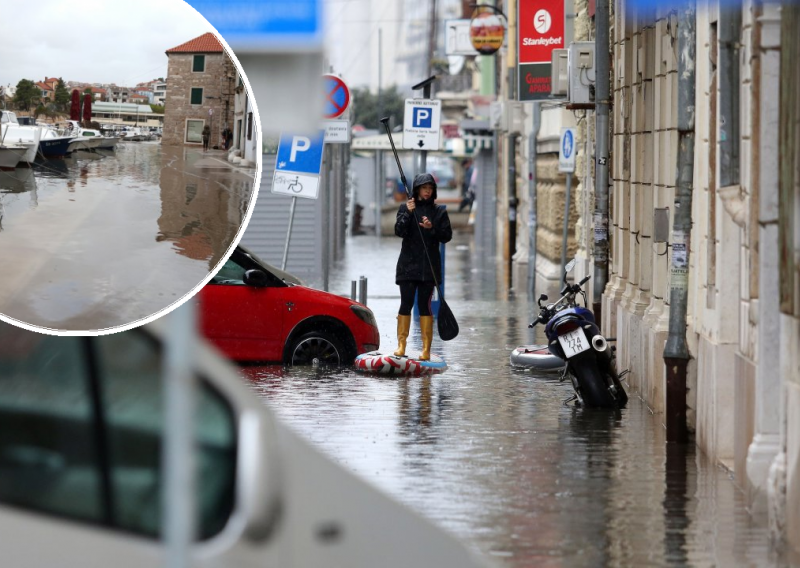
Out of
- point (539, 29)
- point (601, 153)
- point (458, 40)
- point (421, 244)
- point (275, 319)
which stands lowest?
point (275, 319)

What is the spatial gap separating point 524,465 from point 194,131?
15.8ft

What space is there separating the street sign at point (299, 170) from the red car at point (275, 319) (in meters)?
5.26

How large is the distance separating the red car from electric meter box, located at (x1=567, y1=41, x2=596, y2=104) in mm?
4787

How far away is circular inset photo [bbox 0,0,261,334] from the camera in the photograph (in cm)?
489

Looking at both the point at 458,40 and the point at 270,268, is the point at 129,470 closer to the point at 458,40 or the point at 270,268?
the point at 270,268

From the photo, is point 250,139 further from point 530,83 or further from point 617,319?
point 530,83

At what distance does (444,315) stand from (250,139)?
1088 centimetres

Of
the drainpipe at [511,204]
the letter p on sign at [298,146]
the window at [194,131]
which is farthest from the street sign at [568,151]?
the window at [194,131]

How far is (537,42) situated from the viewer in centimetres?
2702

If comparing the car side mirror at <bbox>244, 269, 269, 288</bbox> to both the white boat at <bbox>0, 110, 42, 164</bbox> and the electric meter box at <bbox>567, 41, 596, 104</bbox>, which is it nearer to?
the electric meter box at <bbox>567, 41, 596, 104</bbox>

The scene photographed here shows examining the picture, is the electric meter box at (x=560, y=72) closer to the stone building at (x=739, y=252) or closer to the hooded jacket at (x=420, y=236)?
the hooded jacket at (x=420, y=236)

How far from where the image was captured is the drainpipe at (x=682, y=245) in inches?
423

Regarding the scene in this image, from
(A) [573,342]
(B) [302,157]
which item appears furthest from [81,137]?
(B) [302,157]

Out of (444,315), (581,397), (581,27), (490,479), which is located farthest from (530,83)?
(490,479)
